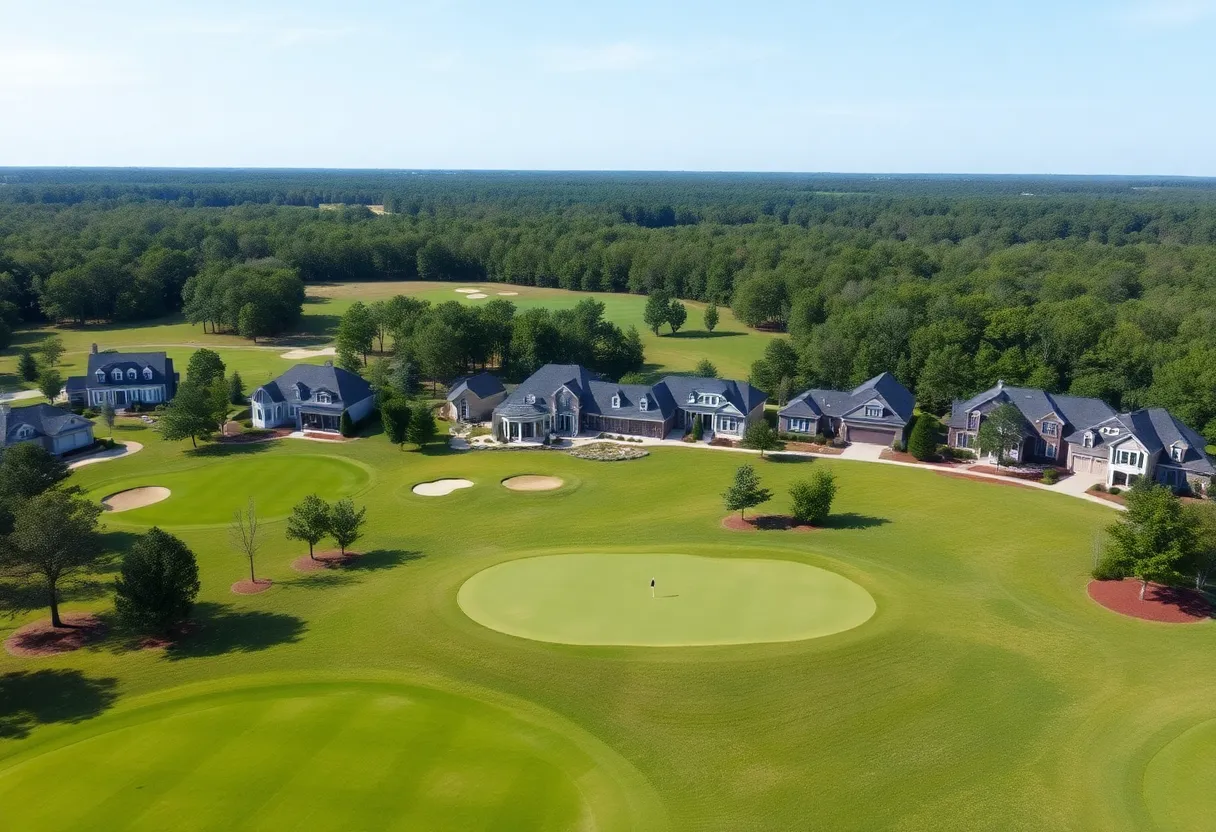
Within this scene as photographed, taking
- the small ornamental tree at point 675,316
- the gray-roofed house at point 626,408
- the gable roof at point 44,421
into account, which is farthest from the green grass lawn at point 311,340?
the gray-roofed house at point 626,408

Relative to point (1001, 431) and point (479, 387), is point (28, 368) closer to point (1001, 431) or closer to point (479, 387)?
point (479, 387)

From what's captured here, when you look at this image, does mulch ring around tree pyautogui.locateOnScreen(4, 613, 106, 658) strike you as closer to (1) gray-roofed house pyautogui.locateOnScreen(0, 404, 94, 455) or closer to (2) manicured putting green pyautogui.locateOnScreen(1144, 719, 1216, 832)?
(1) gray-roofed house pyautogui.locateOnScreen(0, 404, 94, 455)

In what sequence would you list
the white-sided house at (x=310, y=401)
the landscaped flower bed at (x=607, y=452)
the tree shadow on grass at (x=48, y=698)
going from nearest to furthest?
the tree shadow on grass at (x=48, y=698) → the landscaped flower bed at (x=607, y=452) → the white-sided house at (x=310, y=401)

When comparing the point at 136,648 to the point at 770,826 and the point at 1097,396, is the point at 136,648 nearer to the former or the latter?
the point at 770,826

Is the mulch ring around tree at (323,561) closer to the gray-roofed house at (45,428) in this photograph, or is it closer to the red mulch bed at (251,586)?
the red mulch bed at (251,586)

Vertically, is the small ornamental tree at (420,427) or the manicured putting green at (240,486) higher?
the small ornamental tree at (420,427)

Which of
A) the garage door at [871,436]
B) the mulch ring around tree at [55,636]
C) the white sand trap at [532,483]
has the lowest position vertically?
the mulch ring around tree at [55,636]

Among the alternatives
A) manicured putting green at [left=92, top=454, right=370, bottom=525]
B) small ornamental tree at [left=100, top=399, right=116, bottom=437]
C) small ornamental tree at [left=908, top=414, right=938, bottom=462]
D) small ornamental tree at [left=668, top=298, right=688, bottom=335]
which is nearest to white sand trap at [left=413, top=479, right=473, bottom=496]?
manicured putting green at [left=92, top=454, right=370, bottom=525]
